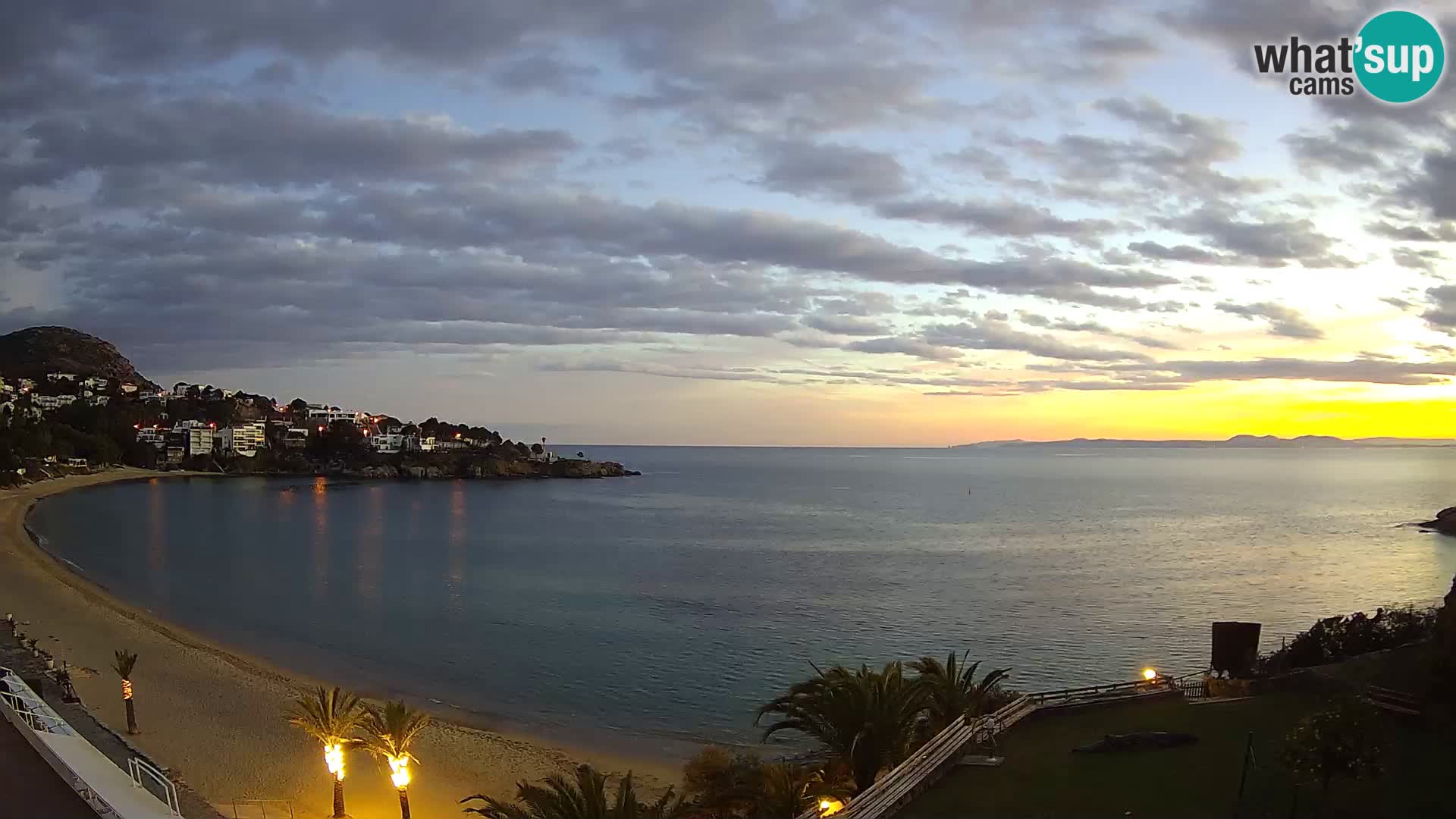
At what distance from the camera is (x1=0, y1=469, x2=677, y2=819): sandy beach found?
950 inches

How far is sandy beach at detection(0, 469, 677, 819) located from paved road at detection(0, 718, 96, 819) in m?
5.78

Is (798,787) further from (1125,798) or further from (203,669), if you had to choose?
(203,669)

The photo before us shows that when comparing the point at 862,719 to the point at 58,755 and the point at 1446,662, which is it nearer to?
the point at 1446,662

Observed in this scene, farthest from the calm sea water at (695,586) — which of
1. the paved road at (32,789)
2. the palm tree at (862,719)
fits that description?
the paved road at (32,789)

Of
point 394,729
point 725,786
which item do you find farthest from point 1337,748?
point 394,729

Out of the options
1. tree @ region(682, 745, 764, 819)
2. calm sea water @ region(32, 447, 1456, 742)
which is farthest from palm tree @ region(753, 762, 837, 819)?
calm sea water @ region(32, 447, 1456, 742)

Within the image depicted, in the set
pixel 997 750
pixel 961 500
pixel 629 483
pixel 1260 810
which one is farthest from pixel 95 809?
pixel 629 483

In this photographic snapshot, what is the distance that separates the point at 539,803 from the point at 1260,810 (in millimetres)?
10817

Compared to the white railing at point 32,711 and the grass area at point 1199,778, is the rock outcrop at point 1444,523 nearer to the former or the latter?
the grass area at point 1199,778

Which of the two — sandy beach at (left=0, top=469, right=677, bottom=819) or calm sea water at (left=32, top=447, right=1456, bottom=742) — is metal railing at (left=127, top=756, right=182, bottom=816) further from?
calm sea water at (left=32, top=447, right=1456, bottom=742)

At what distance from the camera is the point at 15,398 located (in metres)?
194

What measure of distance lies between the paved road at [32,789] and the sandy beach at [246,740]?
5.78 metres

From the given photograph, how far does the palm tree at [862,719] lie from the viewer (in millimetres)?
18078

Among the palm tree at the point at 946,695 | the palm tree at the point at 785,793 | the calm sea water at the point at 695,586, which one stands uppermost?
the palm tree at the point at 946,695
